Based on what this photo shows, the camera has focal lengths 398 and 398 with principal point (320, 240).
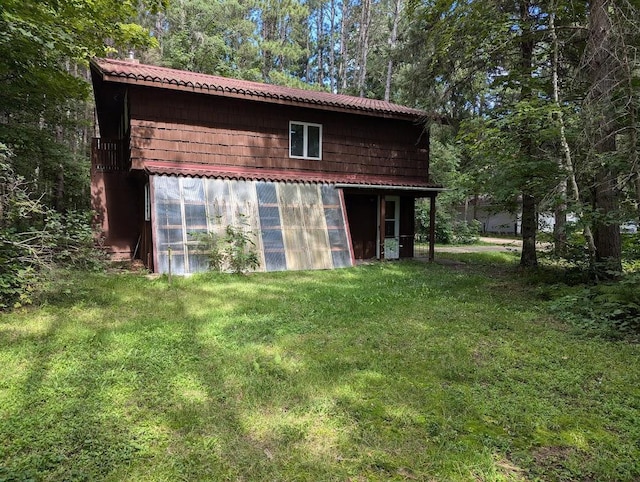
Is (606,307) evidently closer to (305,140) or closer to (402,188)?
(402,188)

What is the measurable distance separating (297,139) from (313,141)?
518 millimetres

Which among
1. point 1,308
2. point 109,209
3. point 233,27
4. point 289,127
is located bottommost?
point 1,308

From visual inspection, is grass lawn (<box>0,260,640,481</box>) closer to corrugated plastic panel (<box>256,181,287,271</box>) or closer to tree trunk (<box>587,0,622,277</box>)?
tree trunk (<box>587,0,622,277</box>)

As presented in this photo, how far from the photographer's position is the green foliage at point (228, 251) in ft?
29.1

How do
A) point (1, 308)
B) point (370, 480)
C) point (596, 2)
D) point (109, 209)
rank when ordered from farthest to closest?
1. point (109, 209)
2. point (596, 2)
3. point (1, 308)
4. point (370, 480)

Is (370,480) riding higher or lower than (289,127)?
lower

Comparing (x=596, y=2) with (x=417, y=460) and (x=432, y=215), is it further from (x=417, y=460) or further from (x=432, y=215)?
(x=417, y=460)

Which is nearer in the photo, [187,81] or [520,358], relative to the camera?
[520,358]

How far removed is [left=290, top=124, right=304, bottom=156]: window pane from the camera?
456 inches

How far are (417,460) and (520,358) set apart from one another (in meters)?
2.34

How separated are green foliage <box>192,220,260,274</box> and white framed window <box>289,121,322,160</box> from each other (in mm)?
3579

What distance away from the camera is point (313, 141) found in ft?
39.0

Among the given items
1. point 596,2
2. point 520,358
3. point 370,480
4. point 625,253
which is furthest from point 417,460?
point 596,2

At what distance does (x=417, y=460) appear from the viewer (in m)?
2.55
